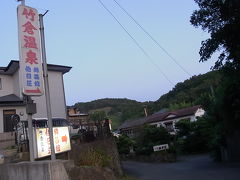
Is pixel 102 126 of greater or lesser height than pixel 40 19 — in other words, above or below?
below

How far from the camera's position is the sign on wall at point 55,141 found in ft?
32.8

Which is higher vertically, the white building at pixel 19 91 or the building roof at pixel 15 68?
the building roof at pixel 15 68

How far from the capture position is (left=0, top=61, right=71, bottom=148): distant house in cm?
2571

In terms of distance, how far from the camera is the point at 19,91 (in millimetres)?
26828

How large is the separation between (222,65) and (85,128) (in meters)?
7.61

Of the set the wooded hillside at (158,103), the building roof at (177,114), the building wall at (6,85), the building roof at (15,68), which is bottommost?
the building roof at (177,114)

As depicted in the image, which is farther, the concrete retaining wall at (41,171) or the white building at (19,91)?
the white building at (19,91)

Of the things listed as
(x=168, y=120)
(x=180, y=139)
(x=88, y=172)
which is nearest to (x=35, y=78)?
(x=88, y=172)

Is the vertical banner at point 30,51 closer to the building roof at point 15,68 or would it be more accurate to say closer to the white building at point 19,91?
the white building at point 19,91

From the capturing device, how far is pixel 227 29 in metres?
15.2

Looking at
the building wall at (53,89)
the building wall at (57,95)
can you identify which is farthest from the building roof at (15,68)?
the building wall at (57,95)

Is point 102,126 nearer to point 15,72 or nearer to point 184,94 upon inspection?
point 15,72

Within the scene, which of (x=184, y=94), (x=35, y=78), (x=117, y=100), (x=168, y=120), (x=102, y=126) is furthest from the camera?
(x=117, y=100)

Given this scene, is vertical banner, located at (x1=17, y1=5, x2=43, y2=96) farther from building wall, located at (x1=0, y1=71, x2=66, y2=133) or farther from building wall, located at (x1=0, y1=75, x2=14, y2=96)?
building wall, located at (x1=0, y1=75, x2=14, y2=96)
